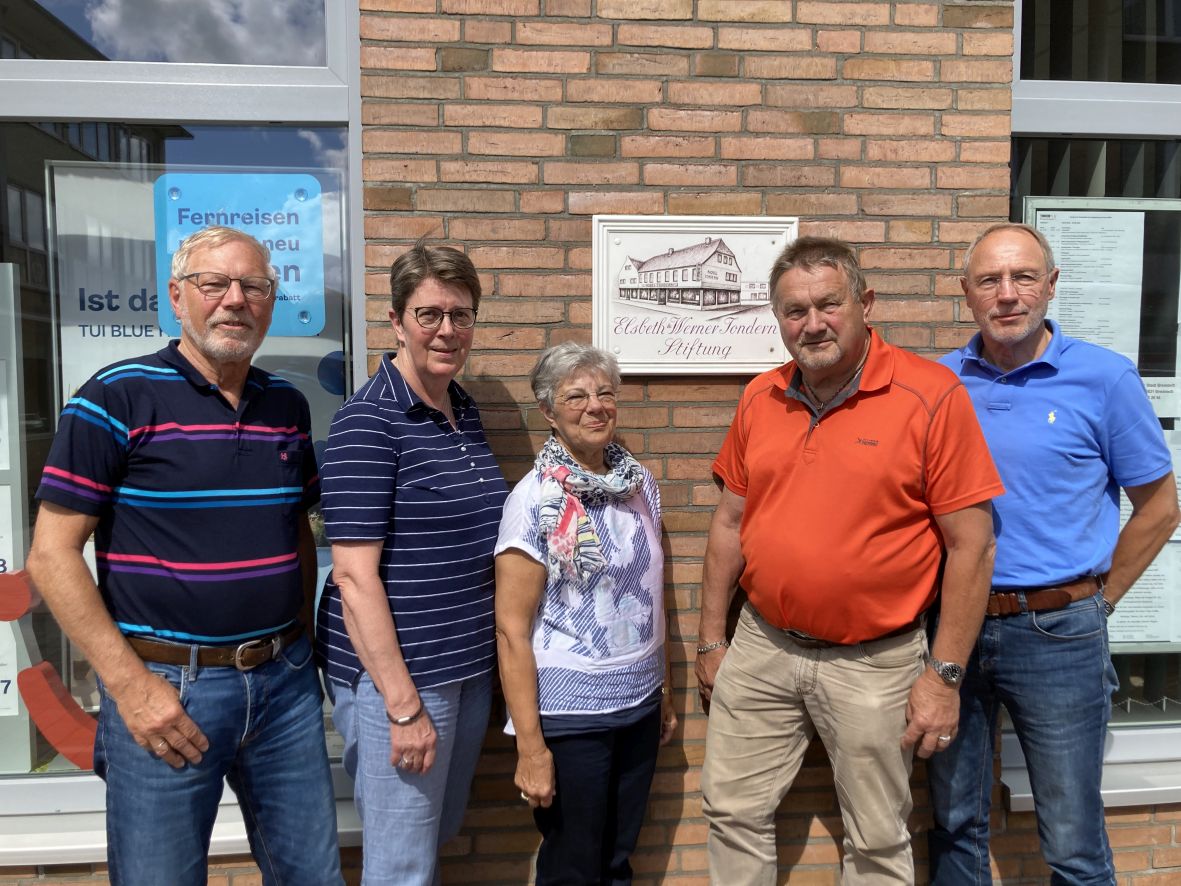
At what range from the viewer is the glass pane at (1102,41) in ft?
9.85

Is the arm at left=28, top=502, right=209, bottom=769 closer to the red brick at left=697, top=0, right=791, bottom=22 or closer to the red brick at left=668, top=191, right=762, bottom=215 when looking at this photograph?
the red brick at left=668, top=191, right=762, bottom=215

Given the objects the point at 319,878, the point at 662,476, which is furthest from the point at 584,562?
the point at 319,878

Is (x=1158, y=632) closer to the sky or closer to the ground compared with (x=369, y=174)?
closer to the ground

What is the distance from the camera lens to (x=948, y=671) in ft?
7.16

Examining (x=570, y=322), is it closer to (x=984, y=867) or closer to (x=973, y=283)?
(x=973, y=283)

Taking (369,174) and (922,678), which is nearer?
(922,678)

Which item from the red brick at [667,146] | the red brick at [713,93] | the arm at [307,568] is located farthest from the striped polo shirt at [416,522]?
the red brick at [713,93]

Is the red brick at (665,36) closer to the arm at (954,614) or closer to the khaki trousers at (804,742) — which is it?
the arm at (954,614)

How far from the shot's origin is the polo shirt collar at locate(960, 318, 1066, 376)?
7.57ft

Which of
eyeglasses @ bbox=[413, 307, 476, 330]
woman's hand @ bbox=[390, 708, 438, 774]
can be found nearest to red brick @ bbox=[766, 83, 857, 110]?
eyeglasses @ bbox=[413, 307, 476, 330]

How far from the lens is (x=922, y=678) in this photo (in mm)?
2213

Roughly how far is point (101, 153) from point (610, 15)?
176 cm

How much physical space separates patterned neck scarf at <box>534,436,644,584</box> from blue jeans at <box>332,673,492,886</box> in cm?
42

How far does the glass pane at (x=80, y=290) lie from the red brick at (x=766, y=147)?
4.28 feet
